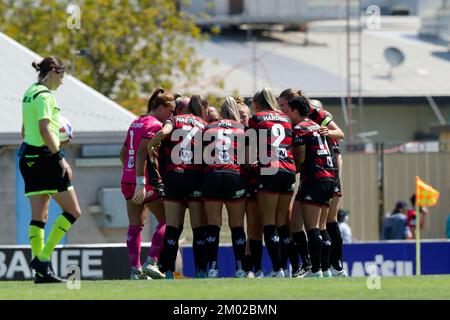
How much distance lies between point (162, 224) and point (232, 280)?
1.72m

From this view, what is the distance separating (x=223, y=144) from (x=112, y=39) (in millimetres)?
29624

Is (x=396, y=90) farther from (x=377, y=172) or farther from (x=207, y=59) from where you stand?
(x=377, y=172)

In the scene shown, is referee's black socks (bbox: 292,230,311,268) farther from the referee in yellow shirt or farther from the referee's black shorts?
the referee in yellow shirt

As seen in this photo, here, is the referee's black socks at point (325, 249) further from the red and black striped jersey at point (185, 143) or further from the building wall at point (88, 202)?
the building wall at point (88, 202)

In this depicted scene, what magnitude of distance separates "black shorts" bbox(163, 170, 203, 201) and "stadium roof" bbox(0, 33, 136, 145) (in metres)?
8.00

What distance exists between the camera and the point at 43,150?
12.5 m

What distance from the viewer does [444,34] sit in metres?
57.2

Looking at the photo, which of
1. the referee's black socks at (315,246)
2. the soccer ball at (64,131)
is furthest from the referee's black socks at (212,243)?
the soccer ball at (64,131)

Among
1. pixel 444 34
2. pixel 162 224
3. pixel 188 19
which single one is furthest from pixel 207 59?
pixel 162 224

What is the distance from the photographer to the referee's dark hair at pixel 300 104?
550 inches

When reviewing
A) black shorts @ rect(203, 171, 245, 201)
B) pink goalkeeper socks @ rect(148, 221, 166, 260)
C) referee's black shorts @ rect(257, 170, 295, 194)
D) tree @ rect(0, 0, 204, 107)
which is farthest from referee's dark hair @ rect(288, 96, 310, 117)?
tree @ rect(0, 0, 204, 107)

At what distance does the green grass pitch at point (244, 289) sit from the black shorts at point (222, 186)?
3.59 feet

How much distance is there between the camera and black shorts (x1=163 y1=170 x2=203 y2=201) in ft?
45.5

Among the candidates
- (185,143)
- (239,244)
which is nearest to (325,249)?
(239,244)
